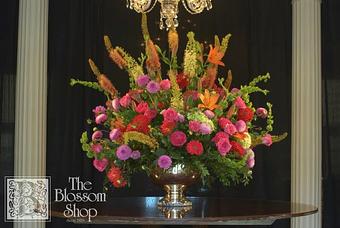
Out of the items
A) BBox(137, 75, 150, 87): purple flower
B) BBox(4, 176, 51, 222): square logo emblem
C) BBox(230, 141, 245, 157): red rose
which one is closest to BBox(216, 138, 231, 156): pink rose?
BBox(230, 141, 245, 157): red rose

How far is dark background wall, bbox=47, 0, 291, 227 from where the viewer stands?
5.80 metres

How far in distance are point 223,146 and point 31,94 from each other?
284cm

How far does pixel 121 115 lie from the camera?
315 centimetres

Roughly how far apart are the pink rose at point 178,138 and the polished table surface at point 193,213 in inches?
13.2

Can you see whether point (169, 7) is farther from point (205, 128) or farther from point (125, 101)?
point (205, 128)

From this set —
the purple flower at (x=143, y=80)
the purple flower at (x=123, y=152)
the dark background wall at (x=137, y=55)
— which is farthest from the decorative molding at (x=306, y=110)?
the purple flower at (x=123, y=152)

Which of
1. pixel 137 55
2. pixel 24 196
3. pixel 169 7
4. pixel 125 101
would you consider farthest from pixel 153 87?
pixel 137 55

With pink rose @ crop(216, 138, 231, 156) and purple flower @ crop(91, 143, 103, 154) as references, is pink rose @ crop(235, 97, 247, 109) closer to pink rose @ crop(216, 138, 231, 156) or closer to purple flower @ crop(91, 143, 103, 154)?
pink rose @ crop(216, 138, 231, 156)

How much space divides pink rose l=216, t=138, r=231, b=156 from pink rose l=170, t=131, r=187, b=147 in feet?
0.57

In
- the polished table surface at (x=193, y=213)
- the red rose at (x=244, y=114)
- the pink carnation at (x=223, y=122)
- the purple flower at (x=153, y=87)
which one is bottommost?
the polished table surface at (x=193, y=213)

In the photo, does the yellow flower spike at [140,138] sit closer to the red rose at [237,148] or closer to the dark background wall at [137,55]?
the red rose at [237,148]

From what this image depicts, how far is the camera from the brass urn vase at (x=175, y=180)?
3.09 metres

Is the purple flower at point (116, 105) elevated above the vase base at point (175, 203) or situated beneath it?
elevated above

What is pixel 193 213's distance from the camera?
2920mm
